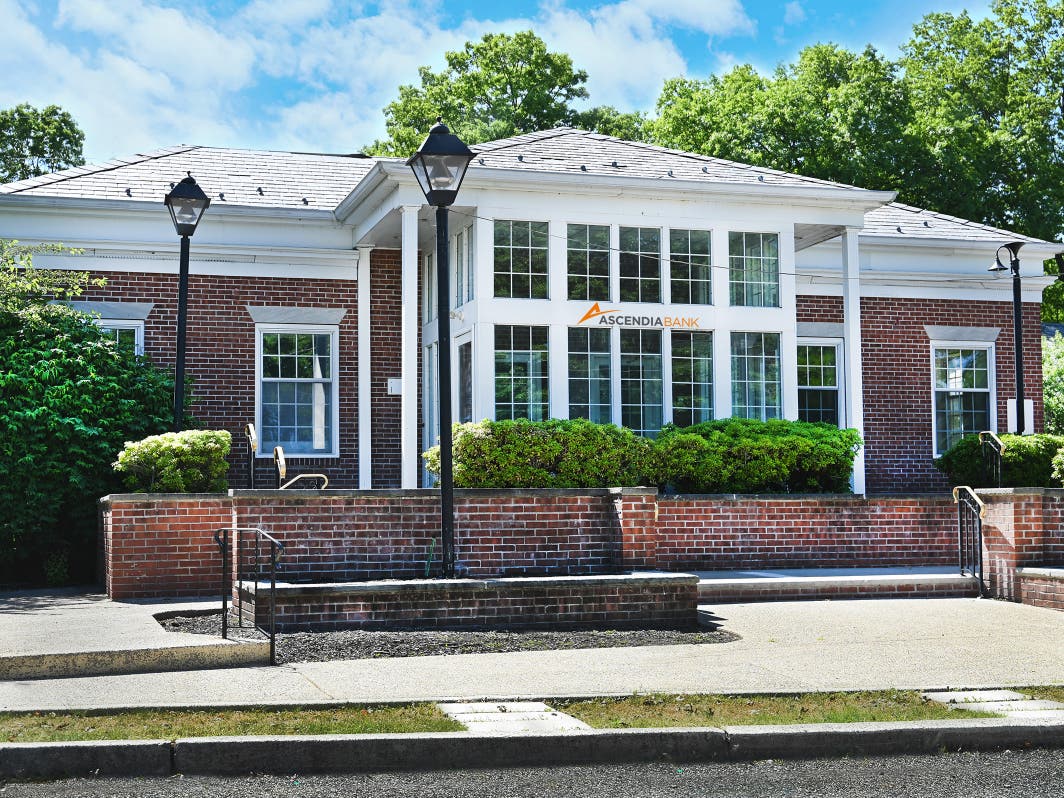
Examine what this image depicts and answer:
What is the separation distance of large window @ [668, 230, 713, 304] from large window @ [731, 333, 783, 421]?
788 mm

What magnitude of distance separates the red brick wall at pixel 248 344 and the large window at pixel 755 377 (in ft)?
17.5

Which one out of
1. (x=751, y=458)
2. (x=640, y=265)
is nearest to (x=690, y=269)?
(x=640, y=265)

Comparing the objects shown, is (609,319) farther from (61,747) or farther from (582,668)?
(61,747)

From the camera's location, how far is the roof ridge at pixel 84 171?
1747 centimetres

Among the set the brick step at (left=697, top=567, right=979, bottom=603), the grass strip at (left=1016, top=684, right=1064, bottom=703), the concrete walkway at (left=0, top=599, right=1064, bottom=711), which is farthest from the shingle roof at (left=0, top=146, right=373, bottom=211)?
the grass strip at (left=1016, top=684, right=1064, bottom=703)

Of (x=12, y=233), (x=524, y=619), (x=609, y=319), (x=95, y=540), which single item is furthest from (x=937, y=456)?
(x=12, y=233)

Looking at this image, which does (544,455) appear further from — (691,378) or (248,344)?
(248,344)

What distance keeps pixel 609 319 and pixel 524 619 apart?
6.65 metres

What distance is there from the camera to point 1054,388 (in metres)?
27.1

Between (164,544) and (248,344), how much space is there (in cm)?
614

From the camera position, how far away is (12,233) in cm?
1683

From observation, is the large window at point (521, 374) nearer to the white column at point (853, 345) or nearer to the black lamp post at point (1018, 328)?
the white column at point (853, 345)

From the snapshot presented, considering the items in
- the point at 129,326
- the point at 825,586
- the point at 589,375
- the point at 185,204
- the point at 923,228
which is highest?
the point at 923,228

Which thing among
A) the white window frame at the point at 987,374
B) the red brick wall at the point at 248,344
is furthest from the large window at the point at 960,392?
the red brick wall at the point at 248,344
